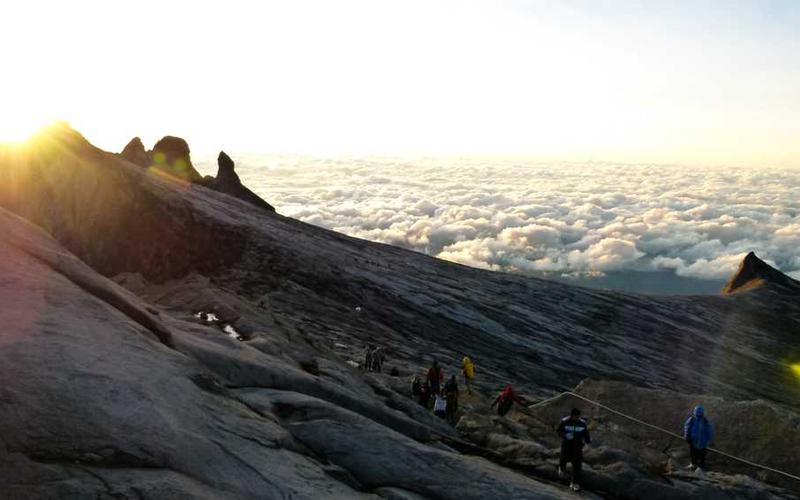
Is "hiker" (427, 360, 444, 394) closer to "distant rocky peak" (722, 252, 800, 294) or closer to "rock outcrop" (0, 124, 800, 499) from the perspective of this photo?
"rock outcrop" (0, 124, 800, 499)

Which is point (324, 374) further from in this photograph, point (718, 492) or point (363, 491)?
point (718, 492)

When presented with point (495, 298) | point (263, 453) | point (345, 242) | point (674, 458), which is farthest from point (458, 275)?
point (263, 453)

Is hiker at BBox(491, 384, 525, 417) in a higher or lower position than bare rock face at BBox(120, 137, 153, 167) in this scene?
lower

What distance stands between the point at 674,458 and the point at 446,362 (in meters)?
28.8

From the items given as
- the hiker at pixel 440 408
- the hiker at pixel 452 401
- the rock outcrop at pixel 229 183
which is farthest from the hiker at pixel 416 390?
the rock outcrop at pixel 229 183

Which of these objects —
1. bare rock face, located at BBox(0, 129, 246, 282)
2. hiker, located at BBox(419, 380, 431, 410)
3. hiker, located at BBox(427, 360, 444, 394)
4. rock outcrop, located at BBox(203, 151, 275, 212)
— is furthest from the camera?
rock outcrop, located at BBox(203, 151, 275, 212)

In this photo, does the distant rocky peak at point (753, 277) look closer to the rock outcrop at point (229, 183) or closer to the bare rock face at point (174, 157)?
the rock outcrop at point (229, 183)

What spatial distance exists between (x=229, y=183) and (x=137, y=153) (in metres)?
14.5

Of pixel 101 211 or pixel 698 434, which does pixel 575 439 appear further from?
pixel 101 211

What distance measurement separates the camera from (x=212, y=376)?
17.5 meters

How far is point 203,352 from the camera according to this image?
19.4 meters

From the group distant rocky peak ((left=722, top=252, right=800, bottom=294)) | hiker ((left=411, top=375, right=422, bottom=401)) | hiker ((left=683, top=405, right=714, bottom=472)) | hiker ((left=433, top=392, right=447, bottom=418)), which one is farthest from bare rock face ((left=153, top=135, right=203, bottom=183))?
distant rocky peak ((left=722, top=252, right=800, bottom=294))

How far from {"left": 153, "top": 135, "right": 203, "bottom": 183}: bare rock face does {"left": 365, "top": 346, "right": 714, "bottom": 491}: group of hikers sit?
81.0m

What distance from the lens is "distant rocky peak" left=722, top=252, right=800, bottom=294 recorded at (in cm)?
15000
